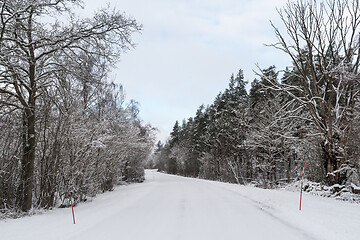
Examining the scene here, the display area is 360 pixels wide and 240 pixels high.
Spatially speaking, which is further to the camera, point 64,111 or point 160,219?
point 64,111

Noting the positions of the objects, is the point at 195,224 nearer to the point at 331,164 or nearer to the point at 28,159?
the point at 28,159

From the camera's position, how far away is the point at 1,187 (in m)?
7.58

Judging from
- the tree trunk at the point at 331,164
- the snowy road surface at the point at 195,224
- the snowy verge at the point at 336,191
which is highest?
the tree trunk at the point at 331,164

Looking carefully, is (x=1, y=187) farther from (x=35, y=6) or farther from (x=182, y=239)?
(x=182, y=239)

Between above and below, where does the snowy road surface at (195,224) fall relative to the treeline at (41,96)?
below

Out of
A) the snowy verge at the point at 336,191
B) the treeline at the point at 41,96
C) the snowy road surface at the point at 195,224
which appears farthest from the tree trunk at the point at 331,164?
the treeline at the point at 41,96

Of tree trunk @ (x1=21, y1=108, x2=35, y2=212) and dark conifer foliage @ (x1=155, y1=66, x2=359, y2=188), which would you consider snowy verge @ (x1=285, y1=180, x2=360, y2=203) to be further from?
tree trunk @ (x1=21, y1=108, x2=35, y2=212)

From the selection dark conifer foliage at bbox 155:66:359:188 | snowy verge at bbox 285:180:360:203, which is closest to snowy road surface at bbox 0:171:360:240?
snowy verge at bbox 285:180:360:203

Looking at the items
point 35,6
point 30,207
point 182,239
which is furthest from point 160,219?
point 35,6

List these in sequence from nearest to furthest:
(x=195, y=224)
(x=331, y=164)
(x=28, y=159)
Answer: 1. (x=195, y=224)
2. (x=28, y=159)
3. (x=331, y=164)

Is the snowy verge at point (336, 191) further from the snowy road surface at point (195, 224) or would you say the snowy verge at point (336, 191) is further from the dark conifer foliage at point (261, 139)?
the snowy road surface at point (195, 224)

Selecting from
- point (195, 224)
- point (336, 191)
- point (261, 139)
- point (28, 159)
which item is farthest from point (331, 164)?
point (28, 159)

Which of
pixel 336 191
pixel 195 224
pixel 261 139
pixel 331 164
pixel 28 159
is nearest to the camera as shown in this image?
pixel 195 224

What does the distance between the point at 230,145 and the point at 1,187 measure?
992 inches
